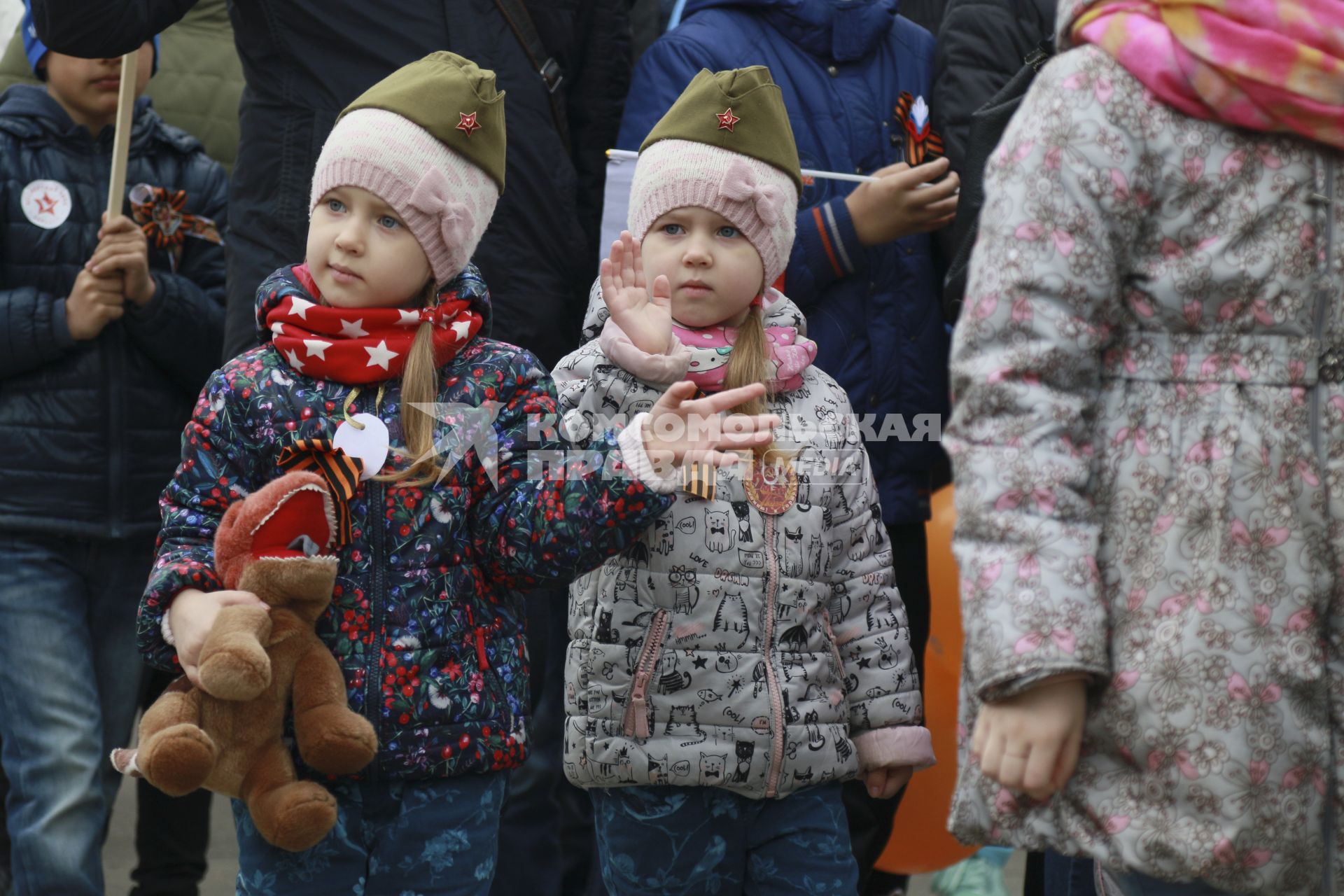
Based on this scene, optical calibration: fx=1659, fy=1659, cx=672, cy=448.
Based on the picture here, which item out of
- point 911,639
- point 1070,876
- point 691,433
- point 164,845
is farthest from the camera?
point 164,845

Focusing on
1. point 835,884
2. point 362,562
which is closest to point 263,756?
point 362,562

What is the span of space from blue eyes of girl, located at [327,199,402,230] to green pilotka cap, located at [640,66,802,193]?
0.60 m

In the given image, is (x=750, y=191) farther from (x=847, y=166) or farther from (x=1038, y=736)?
(x=1038, y=736)

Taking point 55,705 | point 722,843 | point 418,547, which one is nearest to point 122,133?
point 55,705

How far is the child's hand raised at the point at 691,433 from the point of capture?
2668mm

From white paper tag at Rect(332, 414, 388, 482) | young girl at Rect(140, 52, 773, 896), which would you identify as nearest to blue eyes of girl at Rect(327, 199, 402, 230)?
young girl at Rect(140, 52, 773, 896)

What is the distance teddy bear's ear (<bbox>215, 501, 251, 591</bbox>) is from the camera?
2.59m

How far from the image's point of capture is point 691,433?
8.84 feet

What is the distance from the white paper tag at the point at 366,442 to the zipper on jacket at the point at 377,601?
25 mm

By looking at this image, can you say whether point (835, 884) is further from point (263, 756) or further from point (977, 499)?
point (977, 499)

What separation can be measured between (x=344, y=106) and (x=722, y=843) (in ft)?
5.42

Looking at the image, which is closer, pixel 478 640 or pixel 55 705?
pixel 478 640

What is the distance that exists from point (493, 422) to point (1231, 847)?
1410 mm

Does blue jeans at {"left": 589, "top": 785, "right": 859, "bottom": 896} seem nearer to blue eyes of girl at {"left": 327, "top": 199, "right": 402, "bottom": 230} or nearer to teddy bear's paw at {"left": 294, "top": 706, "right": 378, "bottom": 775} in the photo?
teddy bear's paw at {"left": 294, "top": 706, "right": 378, "bottom": 775}
